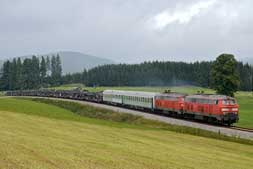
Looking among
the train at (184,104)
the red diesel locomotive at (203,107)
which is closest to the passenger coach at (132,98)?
the train at (184,104)

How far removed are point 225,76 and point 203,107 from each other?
125 ft

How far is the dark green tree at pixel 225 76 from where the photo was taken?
88312 millimetres

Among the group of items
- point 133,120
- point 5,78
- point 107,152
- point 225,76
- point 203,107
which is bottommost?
point 133,120

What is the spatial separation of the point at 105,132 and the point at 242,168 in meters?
14.1

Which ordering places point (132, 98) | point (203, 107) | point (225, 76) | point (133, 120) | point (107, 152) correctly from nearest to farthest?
point (107, 152)
point (203, 107)
point (133, 120)
point (132, 98)
point (225, 76)

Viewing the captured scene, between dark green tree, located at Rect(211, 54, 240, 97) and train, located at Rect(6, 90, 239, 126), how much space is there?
713 inches

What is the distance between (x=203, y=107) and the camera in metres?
52.9

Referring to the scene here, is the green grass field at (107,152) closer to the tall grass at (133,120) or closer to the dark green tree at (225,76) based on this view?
the tall grass at (133,120)

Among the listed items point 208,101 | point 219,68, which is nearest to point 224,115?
point 208,101

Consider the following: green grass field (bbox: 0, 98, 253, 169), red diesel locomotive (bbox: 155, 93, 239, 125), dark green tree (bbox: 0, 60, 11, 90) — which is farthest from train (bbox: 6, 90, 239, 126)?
dark green tree (bbox: 0, 60, 11, 90)

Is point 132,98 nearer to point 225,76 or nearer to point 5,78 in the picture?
point 225,76

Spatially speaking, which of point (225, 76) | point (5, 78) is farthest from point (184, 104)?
point (5, 78)

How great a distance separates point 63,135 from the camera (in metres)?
30.3

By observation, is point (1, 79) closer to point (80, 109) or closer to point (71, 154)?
point (80, 109)
